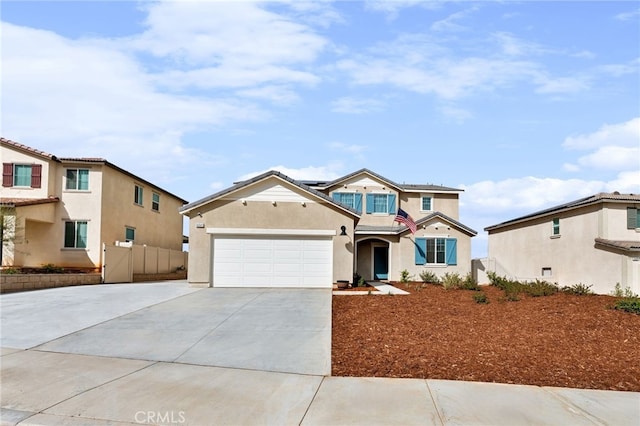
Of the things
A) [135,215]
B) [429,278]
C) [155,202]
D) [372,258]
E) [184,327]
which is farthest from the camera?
[155,202]

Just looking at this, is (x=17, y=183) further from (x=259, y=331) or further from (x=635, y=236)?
(x=635, y=236)

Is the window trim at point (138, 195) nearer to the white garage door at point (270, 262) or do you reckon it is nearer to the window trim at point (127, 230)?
the window trim at point (127, 230)

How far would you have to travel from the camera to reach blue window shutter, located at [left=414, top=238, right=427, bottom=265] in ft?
96.9

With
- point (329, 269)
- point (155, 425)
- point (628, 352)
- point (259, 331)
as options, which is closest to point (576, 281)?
point (329, 269)

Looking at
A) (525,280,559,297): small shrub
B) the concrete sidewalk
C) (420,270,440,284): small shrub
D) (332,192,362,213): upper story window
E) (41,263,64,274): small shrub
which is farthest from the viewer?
(332,192,362,213): upper story window

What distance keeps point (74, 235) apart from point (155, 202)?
8230mm

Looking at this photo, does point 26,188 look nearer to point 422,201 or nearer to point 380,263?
point 380,263

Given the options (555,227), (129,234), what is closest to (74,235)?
(129,234)

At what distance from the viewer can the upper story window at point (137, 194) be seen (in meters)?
30.7

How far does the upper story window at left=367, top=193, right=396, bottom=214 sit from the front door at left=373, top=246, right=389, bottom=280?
91.6 inches

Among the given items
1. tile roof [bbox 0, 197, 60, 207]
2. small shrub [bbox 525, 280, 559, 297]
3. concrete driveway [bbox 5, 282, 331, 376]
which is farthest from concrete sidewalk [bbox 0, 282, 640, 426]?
tile roof [bbox 0, 197, 60, 207]

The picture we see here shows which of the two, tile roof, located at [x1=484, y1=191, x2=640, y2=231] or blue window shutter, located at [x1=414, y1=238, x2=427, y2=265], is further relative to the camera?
blue window shutter, located at [x1=414, y1=238, x2=427, y2=265]

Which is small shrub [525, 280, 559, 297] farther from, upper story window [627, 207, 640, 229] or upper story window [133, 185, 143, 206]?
upper story window [133, 185, 143, 206]

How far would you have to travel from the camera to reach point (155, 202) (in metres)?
34.4
